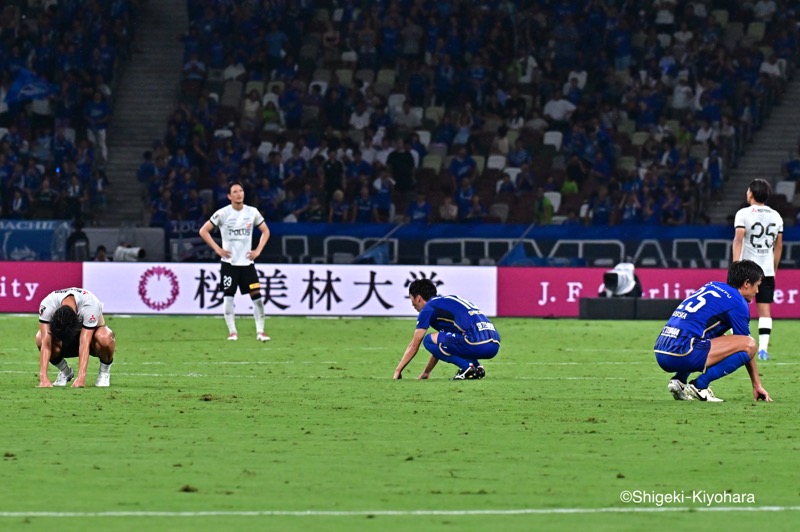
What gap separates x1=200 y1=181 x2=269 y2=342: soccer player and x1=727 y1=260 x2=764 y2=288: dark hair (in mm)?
11325

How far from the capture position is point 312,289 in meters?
31.0

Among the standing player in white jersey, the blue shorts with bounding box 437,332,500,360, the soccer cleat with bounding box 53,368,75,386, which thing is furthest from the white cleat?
the soccer cleat with bounding box 53,368,75,386

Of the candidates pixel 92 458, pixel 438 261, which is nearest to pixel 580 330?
pixel 438 261

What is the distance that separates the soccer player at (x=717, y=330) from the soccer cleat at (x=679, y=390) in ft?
1.68

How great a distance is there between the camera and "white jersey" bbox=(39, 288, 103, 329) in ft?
48.6

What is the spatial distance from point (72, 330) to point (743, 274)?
6251 mm

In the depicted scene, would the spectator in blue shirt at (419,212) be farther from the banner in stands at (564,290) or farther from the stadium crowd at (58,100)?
the stadium crowd at (58,100)

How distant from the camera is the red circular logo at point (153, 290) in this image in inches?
1224

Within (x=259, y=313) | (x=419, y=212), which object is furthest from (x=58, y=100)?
(x=259, y=313)

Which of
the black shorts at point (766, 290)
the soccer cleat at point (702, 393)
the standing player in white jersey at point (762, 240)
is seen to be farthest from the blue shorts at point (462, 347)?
the black shorts at point (766, 290)

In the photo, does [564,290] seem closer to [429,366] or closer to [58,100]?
[429,366]

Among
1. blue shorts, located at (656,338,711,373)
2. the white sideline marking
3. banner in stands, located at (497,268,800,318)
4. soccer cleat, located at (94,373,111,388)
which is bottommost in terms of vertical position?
banner in stands, located at (497,268,800,318)

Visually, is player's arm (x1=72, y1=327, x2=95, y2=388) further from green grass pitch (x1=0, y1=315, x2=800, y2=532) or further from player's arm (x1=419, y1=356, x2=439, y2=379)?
player's arm (x1=419, y1=356, x2=439, y2=379)

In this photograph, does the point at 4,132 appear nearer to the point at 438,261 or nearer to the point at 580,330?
the point at 438,261
